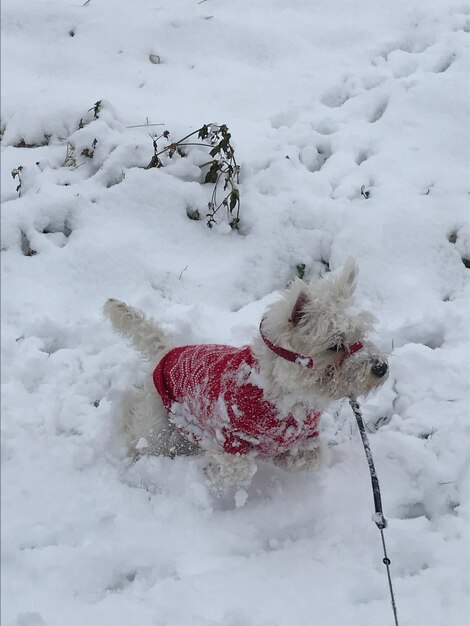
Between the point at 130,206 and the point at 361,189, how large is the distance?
78.2 inches

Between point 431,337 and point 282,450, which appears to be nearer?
point 282,450

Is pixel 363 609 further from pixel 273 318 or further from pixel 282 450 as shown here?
pixel 273 318

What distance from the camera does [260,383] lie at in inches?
114

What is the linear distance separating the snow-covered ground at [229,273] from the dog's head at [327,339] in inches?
35.3

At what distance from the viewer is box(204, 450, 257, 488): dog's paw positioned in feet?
10.4

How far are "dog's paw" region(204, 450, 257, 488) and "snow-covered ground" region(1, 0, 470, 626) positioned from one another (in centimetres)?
12

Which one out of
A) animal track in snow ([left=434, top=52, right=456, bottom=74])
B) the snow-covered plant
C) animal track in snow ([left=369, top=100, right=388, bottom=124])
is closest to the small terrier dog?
the snow-covered plant

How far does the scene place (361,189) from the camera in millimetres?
4922

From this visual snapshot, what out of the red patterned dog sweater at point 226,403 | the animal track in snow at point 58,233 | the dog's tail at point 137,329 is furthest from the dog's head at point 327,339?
the animal track in snow at point 58,233

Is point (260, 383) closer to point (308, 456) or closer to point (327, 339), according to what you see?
point (327, 339)

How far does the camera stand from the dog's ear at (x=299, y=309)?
2654 mm

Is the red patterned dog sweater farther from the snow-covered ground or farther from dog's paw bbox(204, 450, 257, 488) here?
the snow-covered ground

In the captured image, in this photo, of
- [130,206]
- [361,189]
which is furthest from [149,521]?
[361,189]

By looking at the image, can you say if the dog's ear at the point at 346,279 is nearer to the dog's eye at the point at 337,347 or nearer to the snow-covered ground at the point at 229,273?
the dog's eye at the point at 337,347
